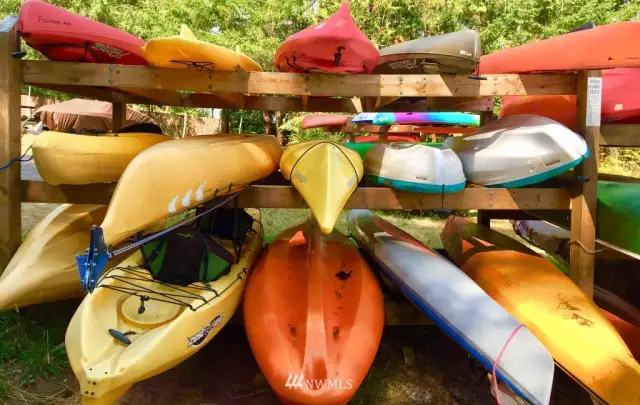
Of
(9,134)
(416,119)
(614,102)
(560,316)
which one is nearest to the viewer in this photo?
(560,316)

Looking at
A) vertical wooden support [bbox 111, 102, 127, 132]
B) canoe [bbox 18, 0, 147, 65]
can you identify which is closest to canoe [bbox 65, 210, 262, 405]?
canoe [bbox 18, 0, 147, 65]

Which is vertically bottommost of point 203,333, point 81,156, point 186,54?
point 203,333

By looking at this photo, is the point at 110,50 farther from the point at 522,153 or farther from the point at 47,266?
the point at 522,153

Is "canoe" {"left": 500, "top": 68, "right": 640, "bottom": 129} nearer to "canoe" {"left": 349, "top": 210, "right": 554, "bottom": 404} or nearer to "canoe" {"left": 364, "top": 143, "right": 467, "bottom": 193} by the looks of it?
"canoe" {"left": 364, "top": 143, "right": 467, "bottom": 193}

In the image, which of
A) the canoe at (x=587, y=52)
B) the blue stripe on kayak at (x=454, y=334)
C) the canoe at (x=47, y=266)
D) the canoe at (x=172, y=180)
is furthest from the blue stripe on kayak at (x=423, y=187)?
the canoe at (x=47, y=266)

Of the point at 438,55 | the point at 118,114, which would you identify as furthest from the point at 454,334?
the point at 118,114

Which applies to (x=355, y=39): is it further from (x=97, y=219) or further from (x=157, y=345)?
(x=97, y=219)

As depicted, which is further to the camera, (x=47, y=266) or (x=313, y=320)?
(x=47, y=266)

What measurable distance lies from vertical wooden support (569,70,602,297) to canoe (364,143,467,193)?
79 cm

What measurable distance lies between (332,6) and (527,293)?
12583mm

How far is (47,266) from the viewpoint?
9.21ft

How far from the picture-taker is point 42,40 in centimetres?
276

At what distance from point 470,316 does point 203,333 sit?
133cm

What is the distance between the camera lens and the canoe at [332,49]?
8.64 ft
